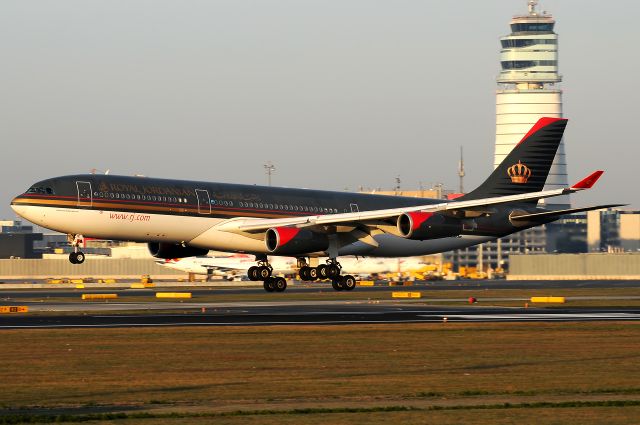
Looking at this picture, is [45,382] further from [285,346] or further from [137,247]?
[137,247]

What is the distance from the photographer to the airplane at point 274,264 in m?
136

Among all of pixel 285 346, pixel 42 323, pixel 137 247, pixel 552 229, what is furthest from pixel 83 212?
pixel 552 229

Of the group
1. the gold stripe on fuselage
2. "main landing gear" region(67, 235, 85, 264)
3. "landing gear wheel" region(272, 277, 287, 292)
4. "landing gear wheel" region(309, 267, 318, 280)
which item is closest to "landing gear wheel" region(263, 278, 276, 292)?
"landing gear wheel" region(272, 277, 287, 292)

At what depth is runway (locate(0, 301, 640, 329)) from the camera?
166 feet

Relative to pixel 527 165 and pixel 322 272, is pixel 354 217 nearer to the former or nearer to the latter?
pixel 322 272

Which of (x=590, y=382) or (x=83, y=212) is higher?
(x=83, y=212)

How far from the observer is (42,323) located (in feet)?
165

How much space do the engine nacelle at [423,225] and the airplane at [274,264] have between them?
6842cm

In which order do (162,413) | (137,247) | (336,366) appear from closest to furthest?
(162,413) < (336,366) < (137,247)

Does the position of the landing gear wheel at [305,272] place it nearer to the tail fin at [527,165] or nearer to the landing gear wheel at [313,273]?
the landing gear wheel at [313,273]

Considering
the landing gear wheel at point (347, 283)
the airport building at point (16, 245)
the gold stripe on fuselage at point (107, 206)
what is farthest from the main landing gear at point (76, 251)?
the airport building at point (16, 245)

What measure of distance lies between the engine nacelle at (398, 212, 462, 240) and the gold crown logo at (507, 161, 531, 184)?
926 cm

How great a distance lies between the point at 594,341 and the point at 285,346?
37.9 ft

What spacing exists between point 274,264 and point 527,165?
6392 cm
